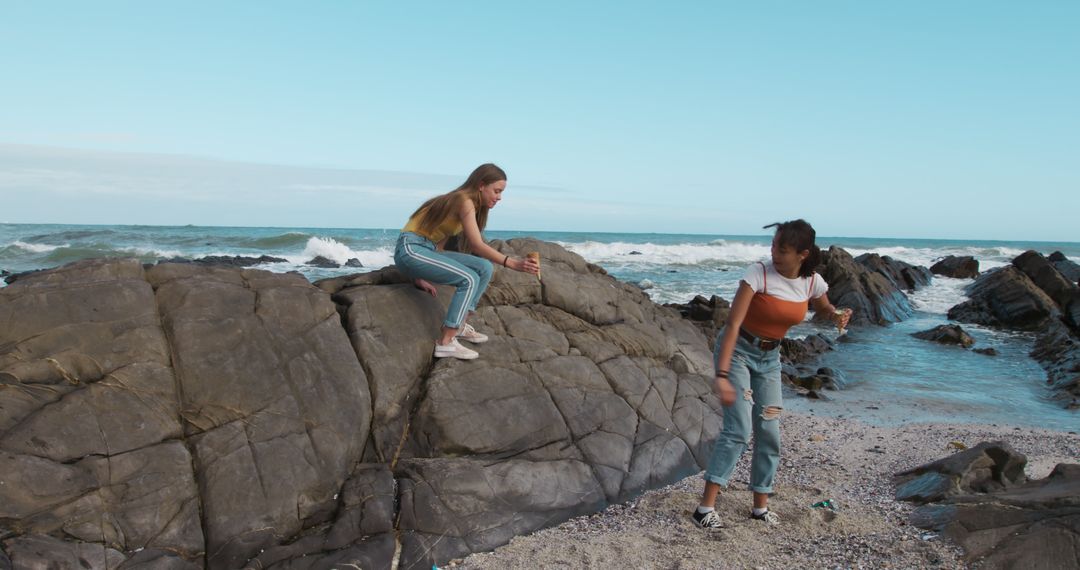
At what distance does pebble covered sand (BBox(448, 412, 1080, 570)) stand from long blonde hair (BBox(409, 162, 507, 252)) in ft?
9.17

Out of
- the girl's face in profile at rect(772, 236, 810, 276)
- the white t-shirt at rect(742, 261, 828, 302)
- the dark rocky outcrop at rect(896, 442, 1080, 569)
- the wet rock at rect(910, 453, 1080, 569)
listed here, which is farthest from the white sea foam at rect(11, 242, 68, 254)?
the wet rock at rect(910, 453, 1080, 569)

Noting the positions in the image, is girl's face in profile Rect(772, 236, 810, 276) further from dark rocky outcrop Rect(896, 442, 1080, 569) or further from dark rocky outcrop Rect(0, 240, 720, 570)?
dark rocky outcrop Rect(0, 240, 720, 570)

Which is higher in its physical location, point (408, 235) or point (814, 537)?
point (408, 235)

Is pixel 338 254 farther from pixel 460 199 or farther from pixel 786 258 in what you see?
pixel 786 258

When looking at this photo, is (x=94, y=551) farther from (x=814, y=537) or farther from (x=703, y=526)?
(x=814, y=537)

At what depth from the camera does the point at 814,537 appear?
5277 mm

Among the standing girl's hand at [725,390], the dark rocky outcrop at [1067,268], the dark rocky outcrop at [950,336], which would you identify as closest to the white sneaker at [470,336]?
the standing girl's hand at [725,390]

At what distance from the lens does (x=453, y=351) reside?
6.60m

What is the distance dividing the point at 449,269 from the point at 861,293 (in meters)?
19.5

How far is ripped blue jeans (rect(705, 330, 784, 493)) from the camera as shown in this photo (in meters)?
5.29

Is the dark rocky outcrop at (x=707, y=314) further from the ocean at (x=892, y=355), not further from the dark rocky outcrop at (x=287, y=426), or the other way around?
the dark rocky outcrop at (x=287, y=426)

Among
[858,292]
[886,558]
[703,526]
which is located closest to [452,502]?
[703,526]

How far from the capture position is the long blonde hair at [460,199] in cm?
648

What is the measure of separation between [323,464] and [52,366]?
6.48 feet
